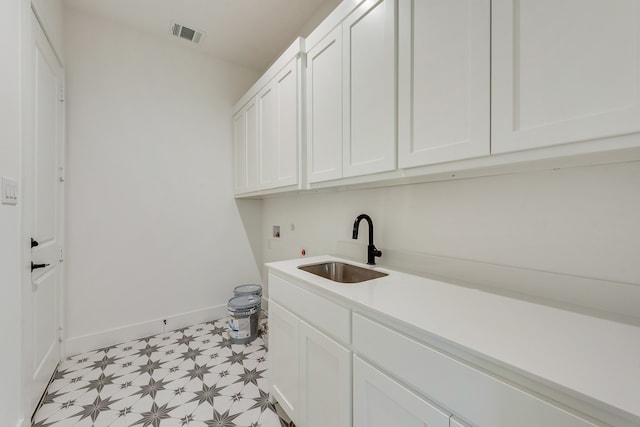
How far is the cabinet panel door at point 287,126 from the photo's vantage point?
1.81 metres

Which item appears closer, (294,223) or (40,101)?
(40,101)

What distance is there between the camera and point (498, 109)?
0.85m

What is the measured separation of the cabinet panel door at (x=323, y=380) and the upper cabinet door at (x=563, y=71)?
1002 millimetres

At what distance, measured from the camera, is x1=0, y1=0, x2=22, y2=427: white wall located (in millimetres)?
1147

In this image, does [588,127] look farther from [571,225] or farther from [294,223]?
[294,223]

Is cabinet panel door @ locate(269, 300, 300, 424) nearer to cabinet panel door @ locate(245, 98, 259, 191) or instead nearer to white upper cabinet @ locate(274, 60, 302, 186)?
white upper cabinet @ locate(274, 60, 302, 186)

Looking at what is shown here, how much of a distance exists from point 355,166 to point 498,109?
2.20 ft

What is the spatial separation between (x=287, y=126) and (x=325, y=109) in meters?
0.43

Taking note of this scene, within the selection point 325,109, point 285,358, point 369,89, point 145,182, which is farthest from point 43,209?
point 369,89

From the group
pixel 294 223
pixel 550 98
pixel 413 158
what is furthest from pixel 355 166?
pixel 294 223

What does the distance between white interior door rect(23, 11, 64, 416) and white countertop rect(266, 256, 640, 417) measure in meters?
1.74

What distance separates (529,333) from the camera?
0.73 metres

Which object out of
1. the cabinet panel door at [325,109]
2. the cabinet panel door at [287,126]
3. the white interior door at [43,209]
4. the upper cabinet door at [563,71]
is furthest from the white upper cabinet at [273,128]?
the white interior door at [43,209]

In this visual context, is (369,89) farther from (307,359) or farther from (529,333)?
(307,359)
